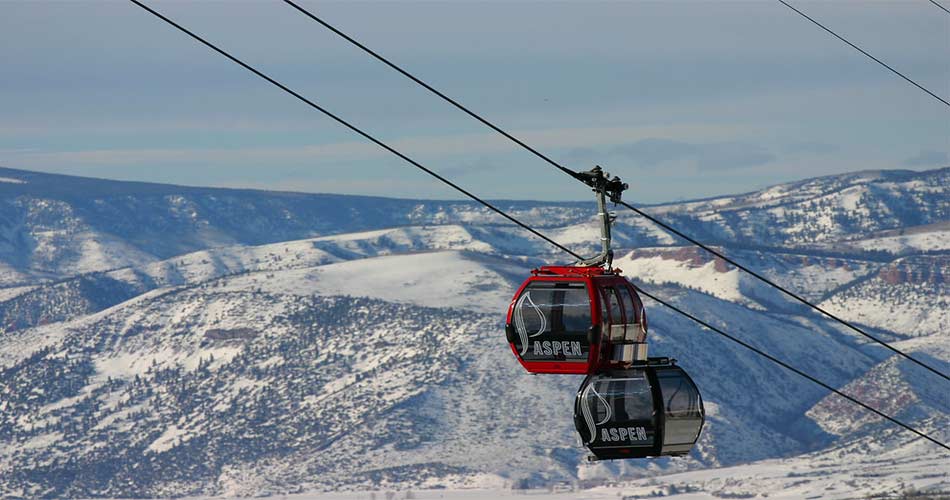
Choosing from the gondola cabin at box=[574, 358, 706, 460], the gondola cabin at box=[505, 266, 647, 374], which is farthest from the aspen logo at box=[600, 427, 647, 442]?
the gondola cabin at box=[505, 266, 647, 374]

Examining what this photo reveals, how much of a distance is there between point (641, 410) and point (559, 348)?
324cm

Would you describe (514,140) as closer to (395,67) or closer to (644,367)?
(395,67)

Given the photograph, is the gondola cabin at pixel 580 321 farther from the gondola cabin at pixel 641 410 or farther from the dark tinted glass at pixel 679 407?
the dark tinted glass at pixel 679 407

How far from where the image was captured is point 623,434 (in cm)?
5562

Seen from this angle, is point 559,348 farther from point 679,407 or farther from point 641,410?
point 679,407

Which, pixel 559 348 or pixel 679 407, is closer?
pixel 679 407

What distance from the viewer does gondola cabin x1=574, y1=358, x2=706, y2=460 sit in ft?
181

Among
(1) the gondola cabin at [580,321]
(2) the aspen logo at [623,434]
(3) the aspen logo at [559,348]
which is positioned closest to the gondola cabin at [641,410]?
(2) the aspen logo at [623,434]

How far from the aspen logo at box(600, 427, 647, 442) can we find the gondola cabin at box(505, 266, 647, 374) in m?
1.93

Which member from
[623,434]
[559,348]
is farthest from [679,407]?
[559,348]

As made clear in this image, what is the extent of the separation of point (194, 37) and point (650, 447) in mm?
19054

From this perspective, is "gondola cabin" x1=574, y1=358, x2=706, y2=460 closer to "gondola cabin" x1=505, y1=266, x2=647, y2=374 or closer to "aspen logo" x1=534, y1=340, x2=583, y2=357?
"gondola cabin" x1=505, y1=266, x2=647, y2=374

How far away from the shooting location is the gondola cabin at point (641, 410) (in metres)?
55.1

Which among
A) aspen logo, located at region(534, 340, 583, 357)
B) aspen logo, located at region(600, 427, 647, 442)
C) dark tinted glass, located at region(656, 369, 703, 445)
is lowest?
aspen logo, located at region(600, 427, 647, 442)
